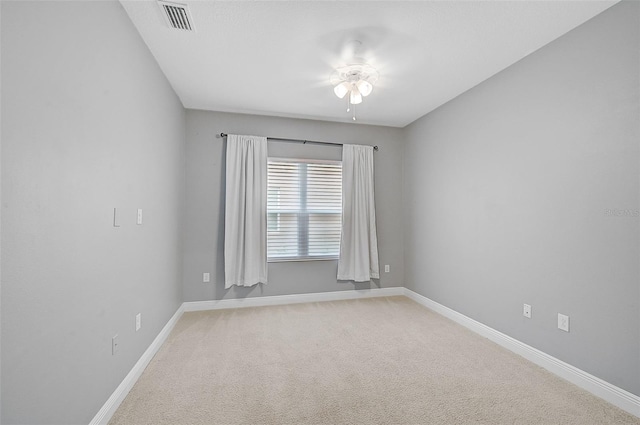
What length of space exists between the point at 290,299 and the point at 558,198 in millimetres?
3154

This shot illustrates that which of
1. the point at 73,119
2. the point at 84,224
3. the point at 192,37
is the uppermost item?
the point at 192,37

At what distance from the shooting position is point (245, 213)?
146 inches

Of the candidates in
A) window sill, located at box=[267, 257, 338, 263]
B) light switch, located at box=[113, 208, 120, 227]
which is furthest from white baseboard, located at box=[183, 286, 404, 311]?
light switch, located at box=[113, 208, 120, 227]

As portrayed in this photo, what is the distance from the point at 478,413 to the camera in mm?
1741

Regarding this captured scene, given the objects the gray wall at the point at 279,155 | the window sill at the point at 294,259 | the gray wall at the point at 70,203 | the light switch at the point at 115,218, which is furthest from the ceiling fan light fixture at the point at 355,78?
the window sill at the point at 294,259

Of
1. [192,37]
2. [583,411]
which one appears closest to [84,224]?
[192,37]

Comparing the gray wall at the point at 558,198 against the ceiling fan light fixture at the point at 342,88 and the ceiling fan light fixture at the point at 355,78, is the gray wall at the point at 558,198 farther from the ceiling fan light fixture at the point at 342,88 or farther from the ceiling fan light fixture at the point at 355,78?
the ceiling fan light fixture at the point at 342,88

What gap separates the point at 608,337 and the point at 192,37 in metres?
3.68

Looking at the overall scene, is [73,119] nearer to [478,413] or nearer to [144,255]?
[144,255]

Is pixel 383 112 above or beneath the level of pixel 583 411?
above

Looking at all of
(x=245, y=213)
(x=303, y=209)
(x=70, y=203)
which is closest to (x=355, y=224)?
(x=303, y=209)

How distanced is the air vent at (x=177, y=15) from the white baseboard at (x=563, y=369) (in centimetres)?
372

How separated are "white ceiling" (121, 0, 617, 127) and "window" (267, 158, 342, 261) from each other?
3.41ft

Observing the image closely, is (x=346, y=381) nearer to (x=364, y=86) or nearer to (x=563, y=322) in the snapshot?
(x=563, y=322)
